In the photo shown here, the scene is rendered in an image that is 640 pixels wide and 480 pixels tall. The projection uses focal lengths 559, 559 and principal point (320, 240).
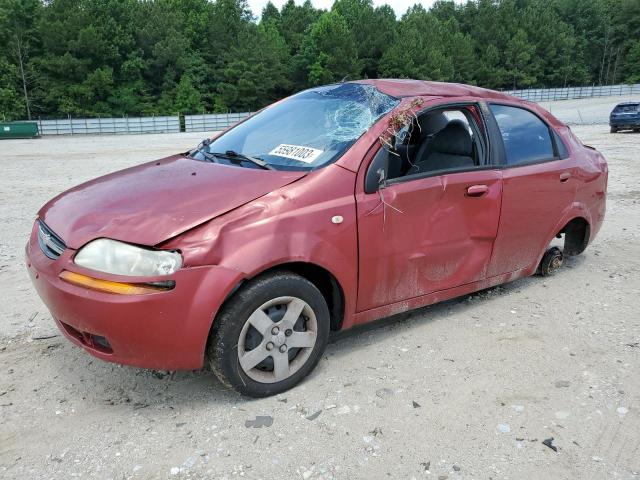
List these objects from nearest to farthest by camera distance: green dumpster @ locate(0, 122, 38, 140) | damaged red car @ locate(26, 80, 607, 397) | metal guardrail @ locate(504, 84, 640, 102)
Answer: damaged red car @ locate(26, 80, 607, 397)
green dumpster @ locate(0, 122, 38, 140)
metal guardrail @ locate(504, 84, 640, 102)

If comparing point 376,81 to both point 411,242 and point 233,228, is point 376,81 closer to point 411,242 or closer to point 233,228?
point 411,242

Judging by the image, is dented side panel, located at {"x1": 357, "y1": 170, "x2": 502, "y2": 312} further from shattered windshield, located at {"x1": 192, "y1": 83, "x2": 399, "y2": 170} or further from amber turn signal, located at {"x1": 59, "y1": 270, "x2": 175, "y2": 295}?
amber turn signal, located at {"x1": 59, "y1": 270, "x2": 175, "y2": 295}

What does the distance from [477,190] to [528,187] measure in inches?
24.0

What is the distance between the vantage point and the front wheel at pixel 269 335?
272 centimetres

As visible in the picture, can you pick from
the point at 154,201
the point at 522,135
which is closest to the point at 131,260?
the point at 154,201

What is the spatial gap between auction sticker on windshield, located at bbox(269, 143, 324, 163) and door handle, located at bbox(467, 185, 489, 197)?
106 cm

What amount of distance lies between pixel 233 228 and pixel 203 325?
0.48m

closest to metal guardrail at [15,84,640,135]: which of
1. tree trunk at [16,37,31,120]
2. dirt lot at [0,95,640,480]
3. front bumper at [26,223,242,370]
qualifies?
tree trunk at [16,37,31,120]

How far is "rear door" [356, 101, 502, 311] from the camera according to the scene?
3195 millimetres

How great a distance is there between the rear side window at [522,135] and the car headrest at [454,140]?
1.04 ft

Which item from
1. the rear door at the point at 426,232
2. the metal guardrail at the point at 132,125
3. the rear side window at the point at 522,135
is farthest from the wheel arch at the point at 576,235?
the metal guardrail at the point at 132,125

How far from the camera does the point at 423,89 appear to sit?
3.79 m

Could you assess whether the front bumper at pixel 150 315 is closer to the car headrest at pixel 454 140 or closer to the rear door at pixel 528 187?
the car headrest at pixel 454 140

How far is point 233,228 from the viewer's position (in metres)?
2.70
